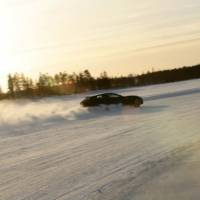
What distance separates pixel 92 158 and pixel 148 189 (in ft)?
14.4

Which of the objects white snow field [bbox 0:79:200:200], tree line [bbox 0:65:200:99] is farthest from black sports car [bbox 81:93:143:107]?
tree line [bbox 0:65:200:99]

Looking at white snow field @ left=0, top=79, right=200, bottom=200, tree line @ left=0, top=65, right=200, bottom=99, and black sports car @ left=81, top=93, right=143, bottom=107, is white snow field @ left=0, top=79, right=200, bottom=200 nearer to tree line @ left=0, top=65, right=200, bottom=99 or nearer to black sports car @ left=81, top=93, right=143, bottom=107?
black sports car @ left=81, top=93, right=143, bottom=107

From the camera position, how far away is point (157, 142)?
1513 centimetres

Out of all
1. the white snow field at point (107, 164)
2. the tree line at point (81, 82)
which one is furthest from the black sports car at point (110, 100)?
the tree line at point (81, 82)

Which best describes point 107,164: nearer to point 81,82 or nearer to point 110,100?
point 110,100

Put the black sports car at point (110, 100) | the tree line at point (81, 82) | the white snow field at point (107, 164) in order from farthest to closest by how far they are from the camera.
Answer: the tree line at point (81, 82) < the black sports car at point (110, 100) < the white snow field at point (107, 164)

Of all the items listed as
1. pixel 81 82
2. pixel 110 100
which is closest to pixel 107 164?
pixel 110 100

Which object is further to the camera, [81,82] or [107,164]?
[81,82]

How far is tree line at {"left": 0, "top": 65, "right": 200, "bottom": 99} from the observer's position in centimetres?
12375

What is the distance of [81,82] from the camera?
13212 cm

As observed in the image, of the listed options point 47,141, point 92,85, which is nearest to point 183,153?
point 47,141

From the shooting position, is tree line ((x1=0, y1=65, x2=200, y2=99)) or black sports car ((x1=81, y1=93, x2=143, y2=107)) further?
tree line ((x1=0, y1=65, x2=200, y2=99))

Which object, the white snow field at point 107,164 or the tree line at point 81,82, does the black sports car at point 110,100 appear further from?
the tree line at point 81,82

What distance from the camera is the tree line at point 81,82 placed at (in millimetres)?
123750
